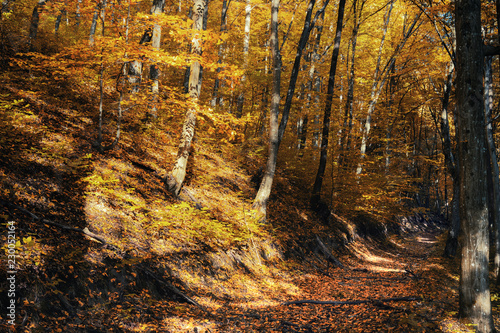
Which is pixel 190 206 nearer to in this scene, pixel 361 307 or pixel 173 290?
pixel 173 290

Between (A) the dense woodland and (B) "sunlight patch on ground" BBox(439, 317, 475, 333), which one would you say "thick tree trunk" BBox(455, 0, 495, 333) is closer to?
(A) the dense woodland

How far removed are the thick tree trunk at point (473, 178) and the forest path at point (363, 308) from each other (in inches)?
20.4

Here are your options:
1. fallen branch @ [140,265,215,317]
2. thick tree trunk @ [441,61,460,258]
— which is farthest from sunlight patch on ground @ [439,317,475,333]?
thick tree trunk @ [441,61,460,258]

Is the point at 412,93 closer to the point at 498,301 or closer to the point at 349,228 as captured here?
the point at 349,228

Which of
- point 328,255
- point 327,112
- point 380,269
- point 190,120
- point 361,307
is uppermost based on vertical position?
point 327,112

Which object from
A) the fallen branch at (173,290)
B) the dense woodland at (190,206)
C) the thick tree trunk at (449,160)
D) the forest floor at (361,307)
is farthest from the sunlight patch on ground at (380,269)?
the fallen branch at (173,290)

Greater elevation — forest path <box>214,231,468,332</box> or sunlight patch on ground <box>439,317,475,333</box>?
sunlight patch on ground <box>439,317,475,333</box>

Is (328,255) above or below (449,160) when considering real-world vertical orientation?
below

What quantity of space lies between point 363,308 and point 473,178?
334 centimetres

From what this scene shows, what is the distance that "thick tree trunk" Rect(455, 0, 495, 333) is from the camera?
15.6 feet

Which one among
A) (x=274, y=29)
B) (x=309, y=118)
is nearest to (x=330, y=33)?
(x=309, y=118)

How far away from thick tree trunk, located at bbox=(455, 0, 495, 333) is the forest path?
0.52m

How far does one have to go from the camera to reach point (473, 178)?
4797 millimetres

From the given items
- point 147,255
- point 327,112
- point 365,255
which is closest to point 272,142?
point 327,112
